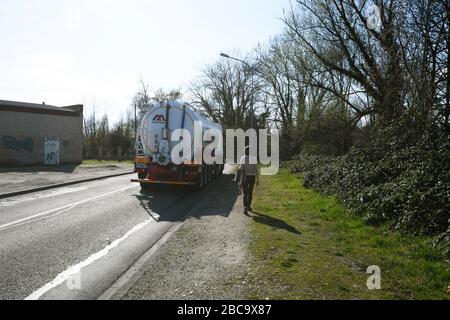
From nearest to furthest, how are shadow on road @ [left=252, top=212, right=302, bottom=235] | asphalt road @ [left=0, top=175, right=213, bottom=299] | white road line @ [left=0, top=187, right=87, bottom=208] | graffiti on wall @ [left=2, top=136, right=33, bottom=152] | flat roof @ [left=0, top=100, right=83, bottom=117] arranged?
asphalt road @ [left=0, top=175, right=213, bottom=299]
shadow on road @ [left=252, top=212, right=302, bottom=235]
white road line @ [left=0, top=187, right=87, bottom=208]
graffiti on wall @ [left=2, top=136, right=33, bottom=152]
flat roof @ [left=0, top=100, right=83, bottom=117]

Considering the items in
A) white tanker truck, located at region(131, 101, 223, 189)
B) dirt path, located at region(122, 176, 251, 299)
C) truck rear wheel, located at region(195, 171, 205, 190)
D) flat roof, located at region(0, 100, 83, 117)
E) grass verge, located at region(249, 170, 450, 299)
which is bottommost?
dirt path, located at region(122, 176, 251, 299)

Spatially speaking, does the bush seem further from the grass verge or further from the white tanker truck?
the white tanker truck

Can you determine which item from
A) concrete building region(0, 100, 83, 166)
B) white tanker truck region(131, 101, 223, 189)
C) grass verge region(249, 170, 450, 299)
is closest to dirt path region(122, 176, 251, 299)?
grass verge region(249, 170, 450, 299)

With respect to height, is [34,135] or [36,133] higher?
[36,133]

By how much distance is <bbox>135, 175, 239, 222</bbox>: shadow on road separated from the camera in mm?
11191

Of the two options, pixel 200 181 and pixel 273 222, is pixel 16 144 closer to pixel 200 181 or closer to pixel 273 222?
pixel 200 181

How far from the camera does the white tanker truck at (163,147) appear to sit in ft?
51.6

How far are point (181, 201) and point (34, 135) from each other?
24.7m

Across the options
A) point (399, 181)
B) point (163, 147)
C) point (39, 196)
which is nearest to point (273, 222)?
point (399, 181)

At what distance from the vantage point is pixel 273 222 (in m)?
9.34

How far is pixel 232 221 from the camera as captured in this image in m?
9.66

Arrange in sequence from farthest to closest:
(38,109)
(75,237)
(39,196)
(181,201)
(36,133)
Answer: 1. (38,109)
2. (36,133)
3. (39,196)
4. (181,201)
5. (75,237)

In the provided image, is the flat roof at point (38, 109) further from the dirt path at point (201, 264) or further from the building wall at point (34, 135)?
the dirt path at point (201, 264)

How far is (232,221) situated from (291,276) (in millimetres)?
4316
